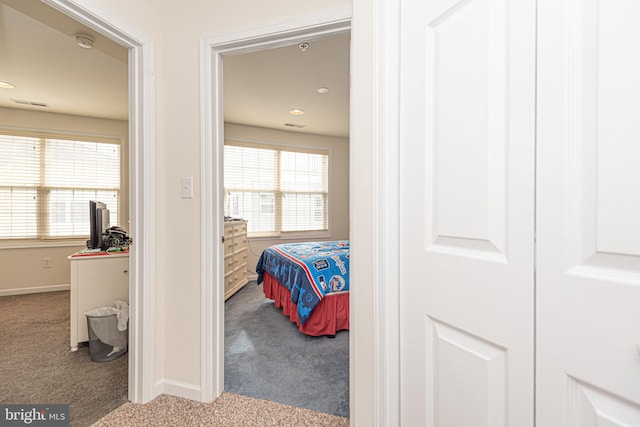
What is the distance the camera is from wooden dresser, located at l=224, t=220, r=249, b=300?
3979 mm

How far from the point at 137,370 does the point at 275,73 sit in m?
2.74

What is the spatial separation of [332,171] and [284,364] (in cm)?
417

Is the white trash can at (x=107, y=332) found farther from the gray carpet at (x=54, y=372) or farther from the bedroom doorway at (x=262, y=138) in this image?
the bedroom doorway at (x=262, y=138)

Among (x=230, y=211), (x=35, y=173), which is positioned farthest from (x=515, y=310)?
(x=35, y=173)

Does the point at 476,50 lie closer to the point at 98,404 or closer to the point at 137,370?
the point at 137,370

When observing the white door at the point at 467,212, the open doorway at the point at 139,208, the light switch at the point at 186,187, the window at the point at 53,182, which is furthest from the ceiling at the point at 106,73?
the white door at the point at 467,212

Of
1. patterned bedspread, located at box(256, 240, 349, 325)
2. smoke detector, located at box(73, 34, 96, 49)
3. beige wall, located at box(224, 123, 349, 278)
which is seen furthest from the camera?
beige wall, located at box(224, 123, 349, 278)

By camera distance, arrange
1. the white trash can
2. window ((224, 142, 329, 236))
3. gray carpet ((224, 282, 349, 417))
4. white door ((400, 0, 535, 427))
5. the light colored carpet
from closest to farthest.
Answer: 1. white door ((400, 0, 535, 427))
2. the light colored carpet
3. gray carpet ((224, 282, 349, 417))
4. the white trash can
5. window ((224, 142, 329, 236))

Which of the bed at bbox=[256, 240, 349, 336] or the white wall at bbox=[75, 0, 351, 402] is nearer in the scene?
the white wall at bbox=[75, 0, 351, 402]

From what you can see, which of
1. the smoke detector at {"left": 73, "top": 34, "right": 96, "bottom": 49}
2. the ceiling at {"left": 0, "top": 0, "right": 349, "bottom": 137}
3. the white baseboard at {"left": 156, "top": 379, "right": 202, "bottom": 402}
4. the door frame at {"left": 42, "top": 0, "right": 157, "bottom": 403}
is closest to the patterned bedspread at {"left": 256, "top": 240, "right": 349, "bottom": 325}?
the white baseboard at {"left": 156, "top": 379, "right": 202, "bottom": 402}

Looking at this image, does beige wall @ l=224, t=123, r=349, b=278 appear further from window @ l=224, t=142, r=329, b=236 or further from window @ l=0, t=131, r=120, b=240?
window @ l=0, t=131, r=120, b=240

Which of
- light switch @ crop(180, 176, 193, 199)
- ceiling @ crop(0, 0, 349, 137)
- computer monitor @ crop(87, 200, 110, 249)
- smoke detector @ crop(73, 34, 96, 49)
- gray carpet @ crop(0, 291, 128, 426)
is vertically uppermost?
ceiling @ crop(0, 0, 349, 137)

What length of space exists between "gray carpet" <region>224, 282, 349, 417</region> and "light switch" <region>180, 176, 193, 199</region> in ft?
4.04

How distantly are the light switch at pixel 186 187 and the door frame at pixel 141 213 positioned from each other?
17 cm
